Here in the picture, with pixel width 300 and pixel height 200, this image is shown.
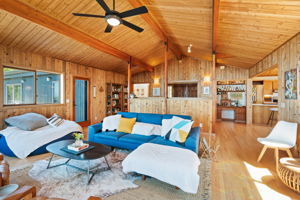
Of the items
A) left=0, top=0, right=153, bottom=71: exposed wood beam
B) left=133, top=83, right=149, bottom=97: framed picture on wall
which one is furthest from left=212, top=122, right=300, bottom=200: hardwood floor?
left=133, top=83, right=149, bottom=97: framed picture on wall

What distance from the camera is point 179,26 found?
4312mm

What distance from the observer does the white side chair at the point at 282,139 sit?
259 cm

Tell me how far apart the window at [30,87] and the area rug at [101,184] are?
284 cm

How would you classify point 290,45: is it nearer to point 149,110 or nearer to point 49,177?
point 149,110

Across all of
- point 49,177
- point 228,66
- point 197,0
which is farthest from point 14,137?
point 228,66

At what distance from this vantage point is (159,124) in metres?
3.60

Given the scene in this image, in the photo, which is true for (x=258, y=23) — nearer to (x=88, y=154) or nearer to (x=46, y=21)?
(x=88, y=154)

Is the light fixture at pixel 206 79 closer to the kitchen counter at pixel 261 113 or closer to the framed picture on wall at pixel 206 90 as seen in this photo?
the framed picture on wall at pixel 206 90

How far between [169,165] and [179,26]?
3956mm

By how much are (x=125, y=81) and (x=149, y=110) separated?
3.84 metres

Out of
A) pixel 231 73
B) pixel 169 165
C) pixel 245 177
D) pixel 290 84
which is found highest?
pixel 231 73

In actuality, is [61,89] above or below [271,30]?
below

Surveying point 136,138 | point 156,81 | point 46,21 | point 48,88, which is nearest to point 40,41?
point 46,21

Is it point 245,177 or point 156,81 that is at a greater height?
point 156,81
